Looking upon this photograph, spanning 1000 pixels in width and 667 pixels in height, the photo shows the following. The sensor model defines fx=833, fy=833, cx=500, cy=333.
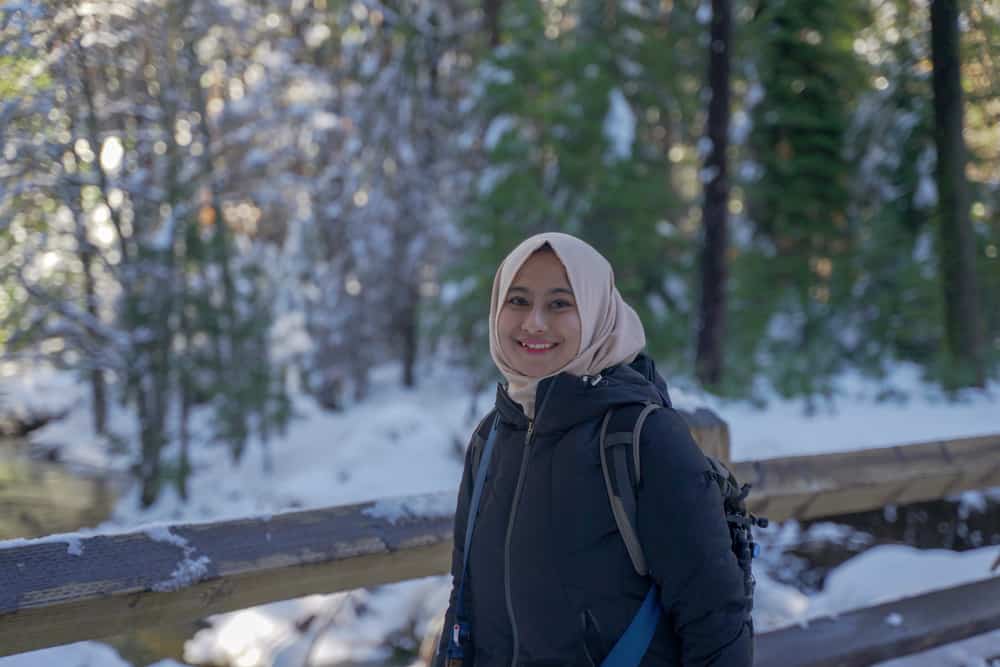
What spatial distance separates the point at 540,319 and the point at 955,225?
34.3 ft

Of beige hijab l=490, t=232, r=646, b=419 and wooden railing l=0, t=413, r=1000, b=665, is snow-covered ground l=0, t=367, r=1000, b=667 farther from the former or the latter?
beige hijab l=490, t=232, r=646, b=419

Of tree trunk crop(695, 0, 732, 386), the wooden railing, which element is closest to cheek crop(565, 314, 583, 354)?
the wooden railing

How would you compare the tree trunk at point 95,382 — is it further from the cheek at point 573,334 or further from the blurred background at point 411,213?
the cheek at point 573,334

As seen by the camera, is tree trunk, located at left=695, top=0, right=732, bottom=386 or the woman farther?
tree trunk, located at left=695, top=0, right=732, bottom=386

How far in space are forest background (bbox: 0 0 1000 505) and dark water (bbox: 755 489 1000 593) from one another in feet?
14.0

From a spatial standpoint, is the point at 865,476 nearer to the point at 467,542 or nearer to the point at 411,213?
the point at 467,542

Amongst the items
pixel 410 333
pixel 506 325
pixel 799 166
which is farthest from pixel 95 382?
pixel 799 166

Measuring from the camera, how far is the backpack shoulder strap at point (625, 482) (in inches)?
67.1

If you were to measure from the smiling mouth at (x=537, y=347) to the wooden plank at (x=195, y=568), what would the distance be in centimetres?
94

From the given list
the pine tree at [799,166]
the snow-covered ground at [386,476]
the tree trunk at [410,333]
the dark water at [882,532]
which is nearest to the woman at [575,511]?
the snow-covered ground at [386,476]

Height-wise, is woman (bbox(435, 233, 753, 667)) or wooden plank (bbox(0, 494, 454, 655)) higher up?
woman (bbox(435, 233, 753, 667))

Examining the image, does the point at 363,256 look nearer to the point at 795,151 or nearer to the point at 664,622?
the point at 795,151

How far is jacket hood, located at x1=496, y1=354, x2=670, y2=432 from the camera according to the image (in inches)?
69.1

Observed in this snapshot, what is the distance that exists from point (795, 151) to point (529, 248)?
55.3 ft
